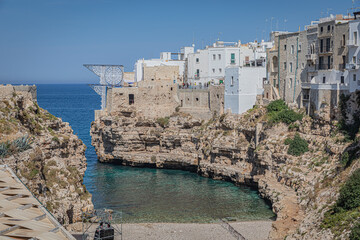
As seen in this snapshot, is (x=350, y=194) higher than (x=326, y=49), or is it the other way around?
(x=326, y=49)

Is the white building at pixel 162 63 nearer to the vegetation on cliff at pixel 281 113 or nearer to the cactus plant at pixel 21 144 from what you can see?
the vegetation on cliff at pixel 281 113

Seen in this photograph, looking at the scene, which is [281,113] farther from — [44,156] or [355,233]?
[355,233]

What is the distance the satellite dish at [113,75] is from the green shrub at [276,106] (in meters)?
21.7

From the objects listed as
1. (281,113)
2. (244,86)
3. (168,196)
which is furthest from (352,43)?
(168,196)

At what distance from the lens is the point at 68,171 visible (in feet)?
96.0

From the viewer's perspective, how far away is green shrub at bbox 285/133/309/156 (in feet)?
129

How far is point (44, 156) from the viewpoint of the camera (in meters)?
28.5

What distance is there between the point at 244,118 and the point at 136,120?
44.7 feet

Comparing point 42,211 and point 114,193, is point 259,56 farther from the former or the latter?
point 42,211

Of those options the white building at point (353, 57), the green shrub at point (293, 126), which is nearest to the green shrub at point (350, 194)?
the white building at point (353, 57)

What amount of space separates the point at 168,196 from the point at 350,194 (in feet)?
67.0

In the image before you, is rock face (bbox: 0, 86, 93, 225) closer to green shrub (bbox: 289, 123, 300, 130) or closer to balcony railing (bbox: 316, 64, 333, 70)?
green shrub (bbox: 289, 123, 300, 130)

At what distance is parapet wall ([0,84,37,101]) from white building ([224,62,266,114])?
22.7 m

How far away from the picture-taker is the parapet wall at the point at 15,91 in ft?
100
